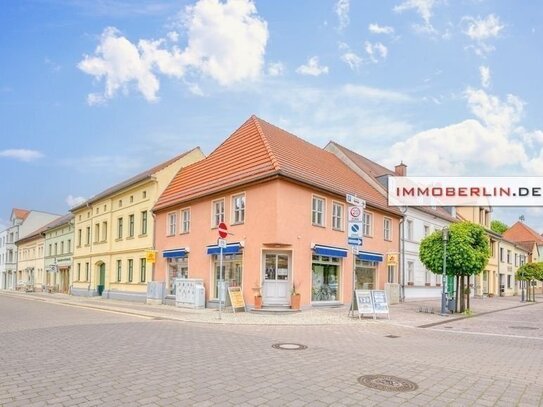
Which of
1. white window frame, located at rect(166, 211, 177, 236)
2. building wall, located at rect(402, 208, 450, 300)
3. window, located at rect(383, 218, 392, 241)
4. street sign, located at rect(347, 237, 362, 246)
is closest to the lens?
street sign, located at rect(347, 237, 362, 246)

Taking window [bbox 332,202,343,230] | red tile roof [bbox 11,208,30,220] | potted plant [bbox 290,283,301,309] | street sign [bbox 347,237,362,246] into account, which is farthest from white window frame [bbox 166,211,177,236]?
red tile roof [bbox 11,208,30,220]

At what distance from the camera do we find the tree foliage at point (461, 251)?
1955cm

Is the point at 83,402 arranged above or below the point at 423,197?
below

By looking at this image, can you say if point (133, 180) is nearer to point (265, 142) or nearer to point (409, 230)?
point (265, 142)

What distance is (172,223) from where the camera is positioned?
2683 cm

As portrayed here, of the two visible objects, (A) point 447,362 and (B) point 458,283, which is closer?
(A) point 447,362

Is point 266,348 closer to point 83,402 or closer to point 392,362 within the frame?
point 392,362

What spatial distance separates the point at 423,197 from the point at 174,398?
3152 centimetres

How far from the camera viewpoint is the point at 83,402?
18.3 ft

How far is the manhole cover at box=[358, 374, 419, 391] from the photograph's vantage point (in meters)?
6.60

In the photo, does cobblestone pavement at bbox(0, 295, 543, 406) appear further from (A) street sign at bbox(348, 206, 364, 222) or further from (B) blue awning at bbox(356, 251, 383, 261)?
(B) blue awning at bbox(356, 251, 383, 261)

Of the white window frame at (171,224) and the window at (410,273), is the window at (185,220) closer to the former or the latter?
the white window frame at (171,224)

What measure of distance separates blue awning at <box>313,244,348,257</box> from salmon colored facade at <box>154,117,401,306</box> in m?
0.05

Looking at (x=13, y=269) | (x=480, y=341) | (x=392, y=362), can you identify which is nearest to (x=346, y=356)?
(x=392, y=362)
